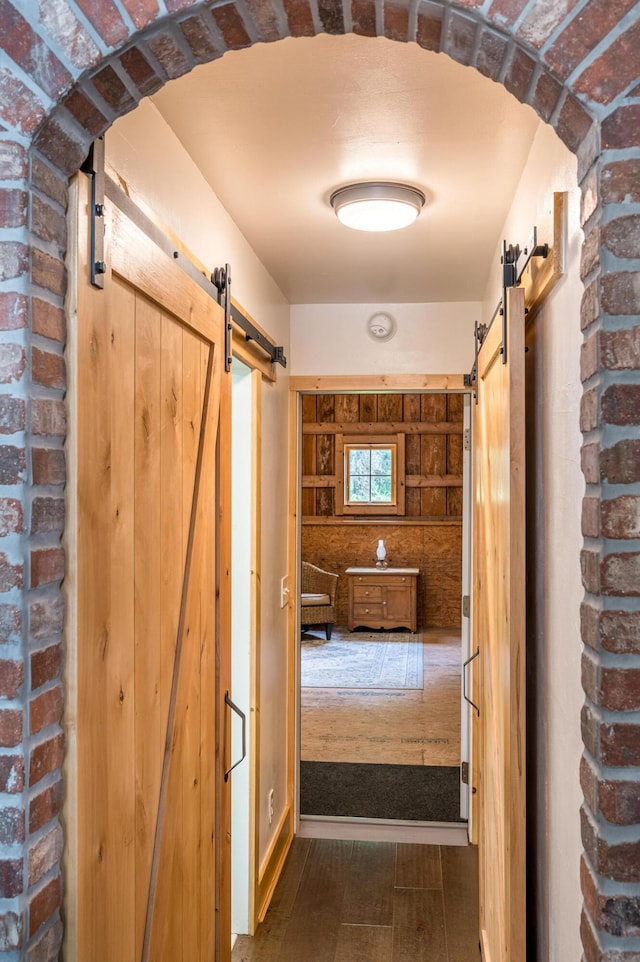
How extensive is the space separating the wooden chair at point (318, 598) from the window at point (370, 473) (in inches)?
39.3

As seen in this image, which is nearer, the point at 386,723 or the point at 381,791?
the point at 381,791

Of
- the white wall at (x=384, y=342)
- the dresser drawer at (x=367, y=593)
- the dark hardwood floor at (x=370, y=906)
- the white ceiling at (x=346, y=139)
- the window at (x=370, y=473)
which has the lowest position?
the dark hardwood floor at (x=370, y=906)

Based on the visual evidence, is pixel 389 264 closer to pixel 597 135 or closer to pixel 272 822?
pixel 597 135

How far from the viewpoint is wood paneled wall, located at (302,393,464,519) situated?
28.9ft

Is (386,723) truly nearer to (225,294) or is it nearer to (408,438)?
(225,294)

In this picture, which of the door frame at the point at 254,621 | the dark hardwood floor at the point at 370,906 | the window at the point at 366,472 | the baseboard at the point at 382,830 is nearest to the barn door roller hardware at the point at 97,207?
the door frame at the point at 254,621

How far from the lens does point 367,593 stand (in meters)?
8.41

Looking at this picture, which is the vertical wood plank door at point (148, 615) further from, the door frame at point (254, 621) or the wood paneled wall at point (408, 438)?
the wood paneled wall at point (408, 438)

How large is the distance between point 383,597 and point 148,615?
7003 mm

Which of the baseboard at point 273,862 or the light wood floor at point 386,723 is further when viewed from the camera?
the light wood floor at point 386,723

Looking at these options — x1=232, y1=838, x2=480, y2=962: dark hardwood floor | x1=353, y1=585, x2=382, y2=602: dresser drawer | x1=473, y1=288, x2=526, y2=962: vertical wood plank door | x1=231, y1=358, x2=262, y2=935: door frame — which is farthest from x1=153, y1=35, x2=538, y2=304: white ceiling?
x1=353, y1=585, x2=382, y2=602: dresser drawer

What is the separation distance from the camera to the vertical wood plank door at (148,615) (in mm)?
1211

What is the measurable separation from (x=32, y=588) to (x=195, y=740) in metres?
0.94

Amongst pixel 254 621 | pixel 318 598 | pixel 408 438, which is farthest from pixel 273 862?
pixel 408 438
